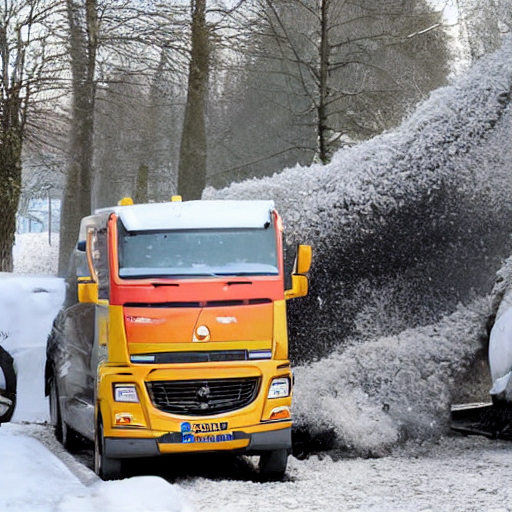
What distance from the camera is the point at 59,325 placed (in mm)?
13094

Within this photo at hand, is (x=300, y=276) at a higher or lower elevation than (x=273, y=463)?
higher

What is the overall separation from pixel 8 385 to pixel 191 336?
→ 19.5 ft

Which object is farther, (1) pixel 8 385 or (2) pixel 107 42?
(2) pixel 107 42

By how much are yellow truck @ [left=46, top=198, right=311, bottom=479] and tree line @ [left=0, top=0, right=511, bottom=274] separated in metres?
12.3

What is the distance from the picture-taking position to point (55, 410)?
13.0 m

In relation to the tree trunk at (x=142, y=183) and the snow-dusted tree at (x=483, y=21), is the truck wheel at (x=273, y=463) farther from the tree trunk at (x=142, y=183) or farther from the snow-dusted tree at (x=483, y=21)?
the tree trunk at (x=142, y=183)

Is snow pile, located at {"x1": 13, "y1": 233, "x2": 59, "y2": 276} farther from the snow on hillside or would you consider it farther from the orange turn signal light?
the orange turn signal light

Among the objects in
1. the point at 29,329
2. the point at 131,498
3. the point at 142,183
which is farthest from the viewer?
the point at 142,183

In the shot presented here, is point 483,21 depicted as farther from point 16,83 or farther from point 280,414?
point 280,414

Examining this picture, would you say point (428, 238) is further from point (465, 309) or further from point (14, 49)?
point (14, 49)

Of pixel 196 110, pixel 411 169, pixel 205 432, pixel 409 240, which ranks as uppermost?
pixel 196 110

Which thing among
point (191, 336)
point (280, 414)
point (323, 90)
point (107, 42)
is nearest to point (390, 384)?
point (280, 414)

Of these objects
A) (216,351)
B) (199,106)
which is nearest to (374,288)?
(216,351)

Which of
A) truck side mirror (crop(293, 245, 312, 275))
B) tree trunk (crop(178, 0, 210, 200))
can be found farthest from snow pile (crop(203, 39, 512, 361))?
tree trunk (crop(178, 0, 210, 200))
